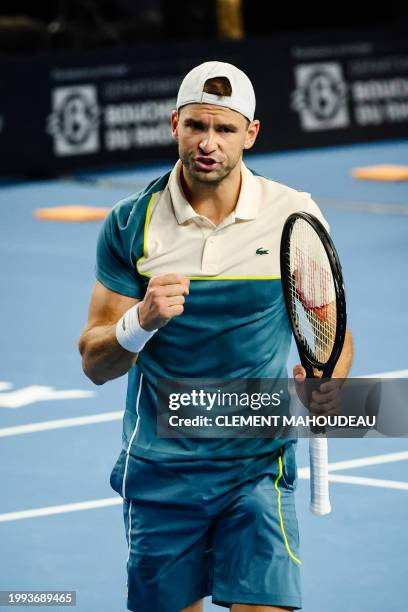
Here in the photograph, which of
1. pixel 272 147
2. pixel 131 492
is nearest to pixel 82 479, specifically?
pixel 131 492

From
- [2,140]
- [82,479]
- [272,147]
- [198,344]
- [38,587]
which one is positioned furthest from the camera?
[272,147]

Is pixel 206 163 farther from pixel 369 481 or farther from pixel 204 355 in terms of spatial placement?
pixel 369 481

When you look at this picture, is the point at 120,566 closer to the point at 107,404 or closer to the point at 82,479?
the point at 82,479

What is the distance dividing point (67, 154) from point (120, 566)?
12.5 metres

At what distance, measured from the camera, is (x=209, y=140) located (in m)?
4.57

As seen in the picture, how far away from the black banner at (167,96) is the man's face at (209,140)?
13441mm

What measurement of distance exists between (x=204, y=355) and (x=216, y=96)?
851 mm

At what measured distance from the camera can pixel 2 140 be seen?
18.2m

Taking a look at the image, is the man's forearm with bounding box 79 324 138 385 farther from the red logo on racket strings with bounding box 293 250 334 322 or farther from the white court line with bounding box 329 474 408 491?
the white court line with bounding box 329 474 408 491

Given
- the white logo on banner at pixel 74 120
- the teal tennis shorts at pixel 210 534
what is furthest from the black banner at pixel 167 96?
the teal tennis shorts at pixel 210 534

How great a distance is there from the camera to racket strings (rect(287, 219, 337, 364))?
4758mm

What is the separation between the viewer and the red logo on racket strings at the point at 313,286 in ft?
15.7

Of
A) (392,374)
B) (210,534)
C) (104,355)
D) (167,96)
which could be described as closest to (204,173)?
(104,355)

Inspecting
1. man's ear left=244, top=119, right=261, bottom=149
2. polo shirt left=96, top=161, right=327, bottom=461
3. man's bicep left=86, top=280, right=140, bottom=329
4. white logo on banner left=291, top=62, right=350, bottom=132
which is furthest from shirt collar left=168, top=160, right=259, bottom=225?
white logo on banner left=291, top=62, right=350, bottom=132
